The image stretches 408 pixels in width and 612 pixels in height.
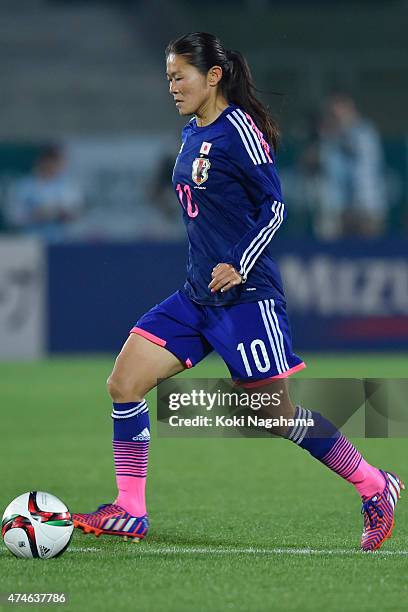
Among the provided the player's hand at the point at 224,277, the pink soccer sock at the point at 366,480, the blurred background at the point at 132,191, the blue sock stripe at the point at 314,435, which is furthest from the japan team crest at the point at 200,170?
the blurred background at the point at 132,191

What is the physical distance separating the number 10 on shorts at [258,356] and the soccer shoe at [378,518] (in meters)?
0.67

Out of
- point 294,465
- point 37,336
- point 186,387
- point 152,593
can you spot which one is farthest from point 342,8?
point 152,593

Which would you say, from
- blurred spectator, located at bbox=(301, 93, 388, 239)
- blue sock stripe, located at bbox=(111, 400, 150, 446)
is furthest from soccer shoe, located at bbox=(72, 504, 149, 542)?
blurred spectator, located at bbox=(301, 93, 388, 239)

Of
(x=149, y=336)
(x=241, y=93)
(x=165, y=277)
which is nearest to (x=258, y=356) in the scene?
(x=149, y=336)

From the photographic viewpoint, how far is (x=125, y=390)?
556 cm

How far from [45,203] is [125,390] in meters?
10.8

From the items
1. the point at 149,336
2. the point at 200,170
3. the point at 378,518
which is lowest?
the point at 378,518

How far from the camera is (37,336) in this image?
14742mm

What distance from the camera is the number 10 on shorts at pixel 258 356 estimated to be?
5.48 meters

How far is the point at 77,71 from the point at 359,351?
898 cm

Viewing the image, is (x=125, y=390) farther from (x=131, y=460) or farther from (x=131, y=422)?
(x=131, y=460)

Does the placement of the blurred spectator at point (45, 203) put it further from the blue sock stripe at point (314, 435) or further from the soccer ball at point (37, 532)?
the soccer ball at point (37, 532)

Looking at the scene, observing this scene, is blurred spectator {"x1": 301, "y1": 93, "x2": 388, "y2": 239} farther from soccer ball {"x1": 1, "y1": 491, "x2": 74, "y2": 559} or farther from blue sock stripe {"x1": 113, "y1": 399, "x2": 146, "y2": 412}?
soccer ball {"x1": 1, "y1": 491, "x2": 74, "y2": 559}

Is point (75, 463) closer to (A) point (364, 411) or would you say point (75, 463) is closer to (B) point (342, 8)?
(A) point (364, 411)
